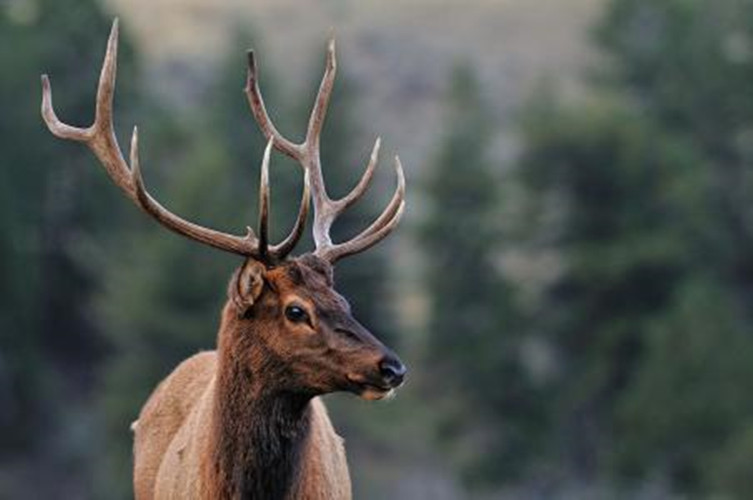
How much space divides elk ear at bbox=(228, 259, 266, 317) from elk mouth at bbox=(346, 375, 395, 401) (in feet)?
2.66

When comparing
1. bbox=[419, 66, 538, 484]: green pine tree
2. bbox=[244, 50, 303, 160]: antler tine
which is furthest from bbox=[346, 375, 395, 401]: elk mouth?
bbox=[419, 66, 538, 484]: green pine tree

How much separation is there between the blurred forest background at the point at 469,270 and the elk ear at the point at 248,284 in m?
35.3

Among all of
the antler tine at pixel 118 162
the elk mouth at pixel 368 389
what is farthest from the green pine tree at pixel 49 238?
the elk mouth at pixel 368 389

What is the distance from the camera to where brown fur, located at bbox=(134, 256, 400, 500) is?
1166 cm

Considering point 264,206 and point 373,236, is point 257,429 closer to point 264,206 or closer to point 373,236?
point 264,206

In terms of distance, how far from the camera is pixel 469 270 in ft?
189

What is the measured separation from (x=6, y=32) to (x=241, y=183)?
786 cm

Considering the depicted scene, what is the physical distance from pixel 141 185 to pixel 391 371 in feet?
6.32

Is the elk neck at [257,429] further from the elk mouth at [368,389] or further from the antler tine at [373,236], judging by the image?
the antler tine at [373,236]

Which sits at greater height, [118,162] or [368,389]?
[118,162]

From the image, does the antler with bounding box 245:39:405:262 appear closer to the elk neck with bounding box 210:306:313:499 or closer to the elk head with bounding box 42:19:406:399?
the elk head with bounding box 42:19:406:399

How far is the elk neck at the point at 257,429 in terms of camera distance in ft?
38.9

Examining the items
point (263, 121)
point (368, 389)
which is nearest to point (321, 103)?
point (263, 121)

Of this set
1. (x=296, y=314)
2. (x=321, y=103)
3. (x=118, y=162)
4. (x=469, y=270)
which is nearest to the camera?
(x=296, y=314)
